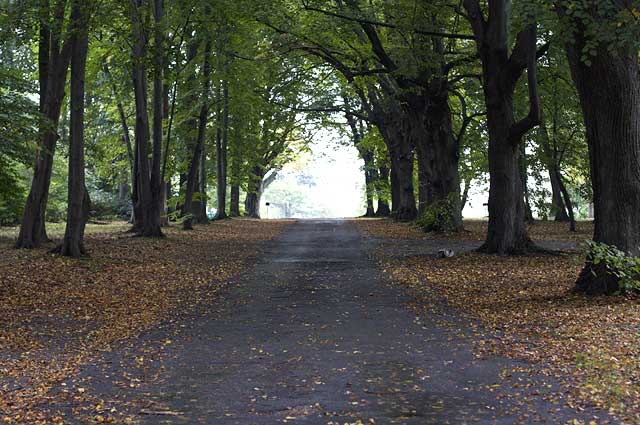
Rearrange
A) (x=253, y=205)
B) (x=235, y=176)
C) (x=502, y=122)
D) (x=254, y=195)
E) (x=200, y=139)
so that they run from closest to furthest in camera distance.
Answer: (x=502, y=122) → (x=200, y=139) → (x=235, y=176) → (x=253, y=205) → (x=254, y=195)

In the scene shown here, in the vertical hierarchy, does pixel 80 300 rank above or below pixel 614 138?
below

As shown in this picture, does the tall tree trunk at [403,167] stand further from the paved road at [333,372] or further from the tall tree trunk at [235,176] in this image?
the paved road at [333,372]

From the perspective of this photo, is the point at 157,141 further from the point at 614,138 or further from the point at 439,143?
the point at 614,138

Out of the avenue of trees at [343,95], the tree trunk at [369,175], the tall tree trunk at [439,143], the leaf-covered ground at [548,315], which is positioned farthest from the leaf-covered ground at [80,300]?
the tree trunk at [369,175]

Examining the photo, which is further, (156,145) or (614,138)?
(156,145)

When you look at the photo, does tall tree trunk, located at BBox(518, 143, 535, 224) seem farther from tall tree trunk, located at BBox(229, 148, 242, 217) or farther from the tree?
the tree

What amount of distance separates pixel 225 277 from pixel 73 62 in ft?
18.7

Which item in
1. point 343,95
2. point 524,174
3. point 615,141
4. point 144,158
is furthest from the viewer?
point 343,95

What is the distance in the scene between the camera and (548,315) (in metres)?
9.79

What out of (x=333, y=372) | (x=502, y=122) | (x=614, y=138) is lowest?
(x=333, y=372)

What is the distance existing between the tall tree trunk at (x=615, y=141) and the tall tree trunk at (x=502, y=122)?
18.8 feet

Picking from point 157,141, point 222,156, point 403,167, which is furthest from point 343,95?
point 157,141

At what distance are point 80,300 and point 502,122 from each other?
1040cm

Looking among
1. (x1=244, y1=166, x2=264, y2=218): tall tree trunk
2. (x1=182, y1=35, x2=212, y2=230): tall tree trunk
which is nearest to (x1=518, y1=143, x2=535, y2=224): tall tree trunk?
(x1=182, y1=35, x2=212, y2=230): tall tree trunk
